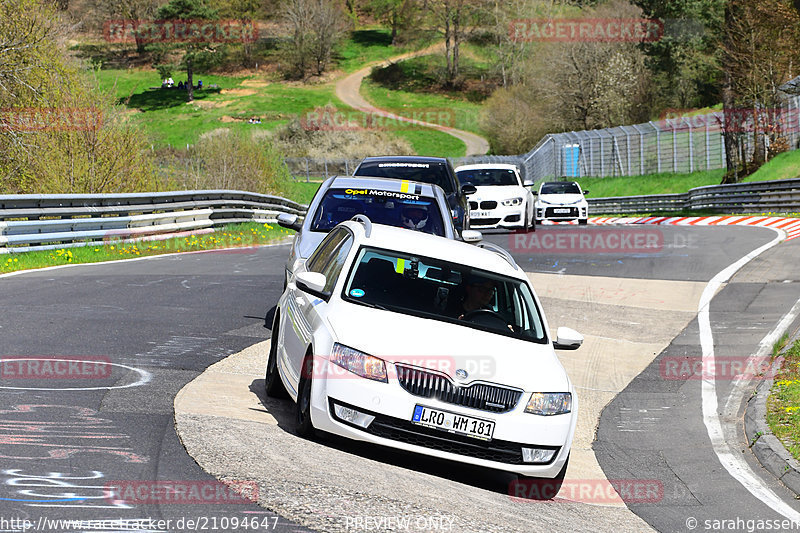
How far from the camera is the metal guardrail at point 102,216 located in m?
18.4

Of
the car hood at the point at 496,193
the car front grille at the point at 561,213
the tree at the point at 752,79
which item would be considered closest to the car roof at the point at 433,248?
the car hood at the point at 496,193

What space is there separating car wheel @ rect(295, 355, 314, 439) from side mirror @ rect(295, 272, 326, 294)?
0.60 metres

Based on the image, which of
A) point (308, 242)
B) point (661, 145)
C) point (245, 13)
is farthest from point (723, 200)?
point (245, 13)

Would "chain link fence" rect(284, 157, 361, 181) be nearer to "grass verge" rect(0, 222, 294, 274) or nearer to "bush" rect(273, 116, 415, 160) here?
"bush" rect(273, 116, 415, 160)

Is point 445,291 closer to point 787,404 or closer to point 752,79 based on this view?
point 787,404

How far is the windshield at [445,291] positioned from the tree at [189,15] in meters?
111

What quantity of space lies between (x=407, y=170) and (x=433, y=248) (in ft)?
27.3

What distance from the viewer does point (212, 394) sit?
845cm

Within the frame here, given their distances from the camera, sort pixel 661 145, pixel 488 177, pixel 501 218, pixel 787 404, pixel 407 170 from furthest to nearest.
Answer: pixel 661 145 < pixel 488 177 < pixel 501 218 < pixel 407 170 < pixel 787 404

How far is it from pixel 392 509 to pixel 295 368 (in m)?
2.28

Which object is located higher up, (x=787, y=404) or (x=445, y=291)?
(x=445, y=291)

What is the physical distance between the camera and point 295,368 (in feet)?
25.1

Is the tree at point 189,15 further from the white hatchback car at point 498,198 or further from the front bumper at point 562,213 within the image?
the white hatchback car at point 498,198

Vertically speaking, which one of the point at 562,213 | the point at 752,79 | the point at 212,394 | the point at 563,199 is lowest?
the point at 562,213
